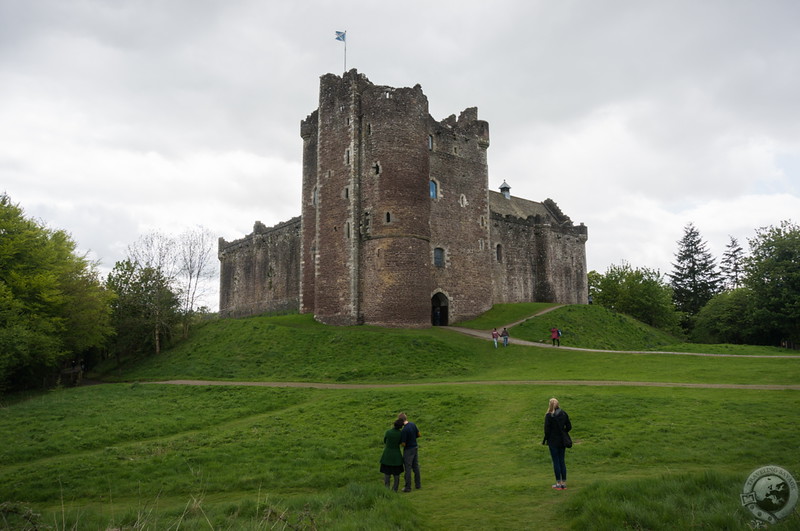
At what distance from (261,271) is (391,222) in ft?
78.3

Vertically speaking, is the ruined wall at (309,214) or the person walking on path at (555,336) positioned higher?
the ruined wall at (309,214)

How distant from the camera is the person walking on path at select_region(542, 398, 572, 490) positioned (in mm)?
11078

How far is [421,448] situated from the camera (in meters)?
15.9

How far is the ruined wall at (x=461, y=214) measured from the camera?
140ft

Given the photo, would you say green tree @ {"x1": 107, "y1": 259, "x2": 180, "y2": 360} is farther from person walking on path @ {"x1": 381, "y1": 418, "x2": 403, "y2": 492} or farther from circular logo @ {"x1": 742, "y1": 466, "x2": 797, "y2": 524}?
circular logo @ {"x1": 742, "y1": 466, "x2": 797, "y2": 524}

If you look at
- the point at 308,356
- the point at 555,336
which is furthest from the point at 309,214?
the point at 555,336

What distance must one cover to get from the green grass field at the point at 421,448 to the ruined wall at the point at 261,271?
2272 cm

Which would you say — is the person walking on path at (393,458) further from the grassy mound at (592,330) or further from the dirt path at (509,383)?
the grassy mound at (592,330)

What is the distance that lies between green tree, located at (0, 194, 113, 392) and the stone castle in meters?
14.8

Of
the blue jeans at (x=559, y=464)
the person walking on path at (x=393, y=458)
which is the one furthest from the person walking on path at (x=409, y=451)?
the blue jeans at (x=559, y=464)

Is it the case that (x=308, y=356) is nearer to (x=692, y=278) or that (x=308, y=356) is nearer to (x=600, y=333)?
(x=600, y=333)

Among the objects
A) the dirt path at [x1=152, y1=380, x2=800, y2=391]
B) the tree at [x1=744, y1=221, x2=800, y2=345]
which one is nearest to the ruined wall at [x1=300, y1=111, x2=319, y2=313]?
the dirt path at [x1=152, y1=380, x2=800, y2=391]

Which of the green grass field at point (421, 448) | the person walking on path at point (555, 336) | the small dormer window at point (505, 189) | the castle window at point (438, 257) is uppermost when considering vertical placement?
the small dormer window at point (505, 189)

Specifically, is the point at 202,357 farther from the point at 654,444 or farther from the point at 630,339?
the point at 630,339
